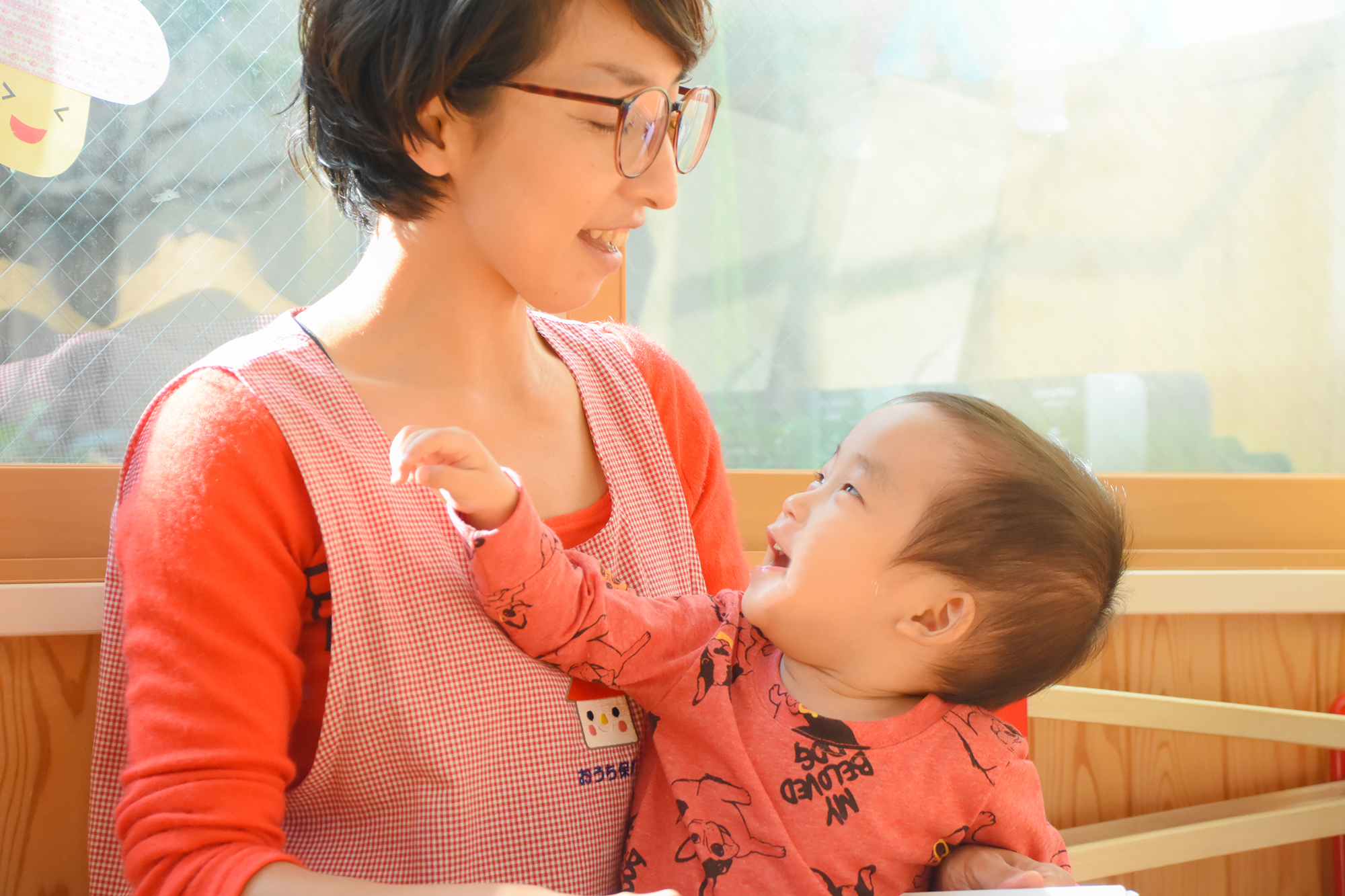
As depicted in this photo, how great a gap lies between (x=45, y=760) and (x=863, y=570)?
3.56ft

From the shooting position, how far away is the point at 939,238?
187cm

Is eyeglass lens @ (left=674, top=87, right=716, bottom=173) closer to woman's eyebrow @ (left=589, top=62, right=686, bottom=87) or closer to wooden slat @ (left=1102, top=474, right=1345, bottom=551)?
woman's eyebrow @ (left=589, top=62, right=686, bottom=87)

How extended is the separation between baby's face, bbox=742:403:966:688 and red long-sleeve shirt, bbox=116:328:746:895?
0.49 m

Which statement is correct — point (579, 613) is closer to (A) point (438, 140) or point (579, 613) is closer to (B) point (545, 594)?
(B) point (545, 594)

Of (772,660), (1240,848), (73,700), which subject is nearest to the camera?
(772,660)

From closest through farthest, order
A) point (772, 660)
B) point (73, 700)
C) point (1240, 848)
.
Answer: point (772, 660), point (73, 700), point (1240, 848)

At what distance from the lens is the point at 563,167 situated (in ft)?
3.42

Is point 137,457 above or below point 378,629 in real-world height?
above

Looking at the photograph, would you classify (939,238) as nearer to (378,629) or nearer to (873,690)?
(873,690)

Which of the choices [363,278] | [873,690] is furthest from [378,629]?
[873,690]

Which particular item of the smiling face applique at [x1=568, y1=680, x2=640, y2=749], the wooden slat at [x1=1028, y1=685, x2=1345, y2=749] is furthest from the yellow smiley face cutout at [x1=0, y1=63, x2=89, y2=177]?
the wooden slat at [x1=1028, y1=685, x2=1345, y2=749]

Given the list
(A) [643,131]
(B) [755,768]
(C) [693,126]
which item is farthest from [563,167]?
(B) [755,768]

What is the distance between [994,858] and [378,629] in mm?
682

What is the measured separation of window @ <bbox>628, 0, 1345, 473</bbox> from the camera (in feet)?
5.85
